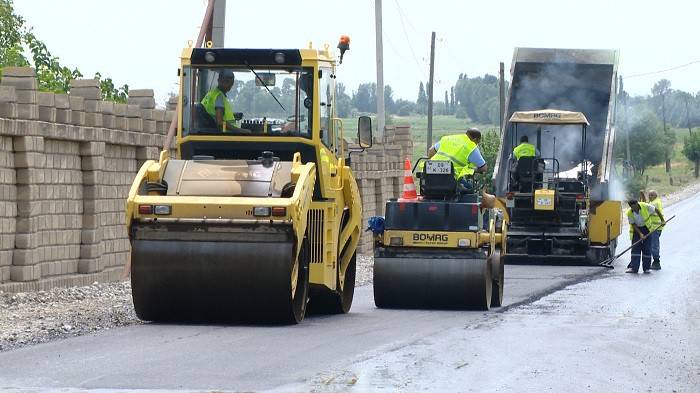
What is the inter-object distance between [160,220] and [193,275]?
1.95 ft

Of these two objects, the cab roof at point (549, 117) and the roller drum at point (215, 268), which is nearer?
the roller drum at point (215, 268)

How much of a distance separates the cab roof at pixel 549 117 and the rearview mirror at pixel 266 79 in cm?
1511

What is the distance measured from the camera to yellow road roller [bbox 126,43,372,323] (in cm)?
1339

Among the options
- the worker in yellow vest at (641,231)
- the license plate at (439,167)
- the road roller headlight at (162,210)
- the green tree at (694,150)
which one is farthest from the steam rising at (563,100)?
the green tree at (694,150)

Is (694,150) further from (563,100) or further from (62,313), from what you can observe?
(62,313)

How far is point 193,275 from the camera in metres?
13.4

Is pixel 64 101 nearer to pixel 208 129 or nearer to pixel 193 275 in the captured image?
pixel 208 129

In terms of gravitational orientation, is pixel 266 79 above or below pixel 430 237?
above

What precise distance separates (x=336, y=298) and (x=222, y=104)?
2.59 meters

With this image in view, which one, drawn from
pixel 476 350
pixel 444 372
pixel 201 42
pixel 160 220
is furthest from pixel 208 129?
pixel 201 42

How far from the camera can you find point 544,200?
28953mm

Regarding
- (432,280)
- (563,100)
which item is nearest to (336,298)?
(432,280)

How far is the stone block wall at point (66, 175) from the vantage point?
18625 mm

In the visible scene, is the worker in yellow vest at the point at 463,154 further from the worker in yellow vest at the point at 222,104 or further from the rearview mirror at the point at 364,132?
the worker in yellow vest at the point at 222,104
